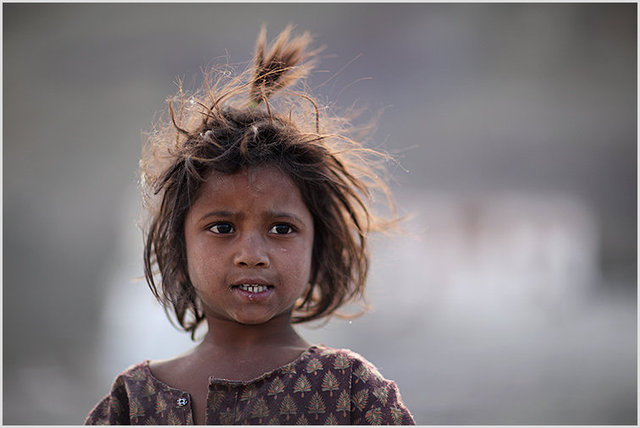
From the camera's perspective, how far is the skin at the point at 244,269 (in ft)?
2.93

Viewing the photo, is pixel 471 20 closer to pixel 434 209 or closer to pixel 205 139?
pixel 434 209

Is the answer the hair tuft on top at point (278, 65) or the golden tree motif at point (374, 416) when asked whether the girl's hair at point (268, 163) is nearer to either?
the hair tuft on top at point (278, 65)

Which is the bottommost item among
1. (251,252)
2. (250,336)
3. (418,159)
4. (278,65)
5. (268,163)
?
(250,336)

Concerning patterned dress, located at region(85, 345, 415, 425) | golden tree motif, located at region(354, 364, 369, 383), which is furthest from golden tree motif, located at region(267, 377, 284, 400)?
golden tree motif, located at region(354, 364, 369, 383)

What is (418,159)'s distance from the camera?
407 cm

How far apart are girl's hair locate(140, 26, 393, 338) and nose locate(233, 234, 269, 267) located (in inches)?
4.2

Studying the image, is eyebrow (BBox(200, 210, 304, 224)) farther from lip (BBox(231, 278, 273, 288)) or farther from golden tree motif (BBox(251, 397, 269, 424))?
golden tree motif (BBox(251, 397, 269, 424))

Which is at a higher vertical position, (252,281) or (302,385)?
(252,281)

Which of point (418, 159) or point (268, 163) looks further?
point (418, 159)

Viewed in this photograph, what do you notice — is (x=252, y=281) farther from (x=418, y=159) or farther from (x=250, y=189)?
(x=418, y=159)

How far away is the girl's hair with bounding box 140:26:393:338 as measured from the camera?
96 cm

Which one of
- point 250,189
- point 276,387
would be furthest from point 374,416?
point 250,189

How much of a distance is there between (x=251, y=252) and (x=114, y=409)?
12.5 inches

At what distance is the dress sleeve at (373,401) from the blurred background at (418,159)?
197 centimetres
